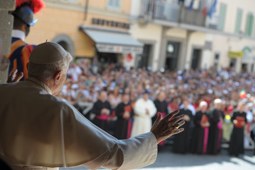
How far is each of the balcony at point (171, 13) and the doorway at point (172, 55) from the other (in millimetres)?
1262

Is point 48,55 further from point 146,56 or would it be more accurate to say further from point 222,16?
point 222,16

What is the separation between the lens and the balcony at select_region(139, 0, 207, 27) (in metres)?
21.4

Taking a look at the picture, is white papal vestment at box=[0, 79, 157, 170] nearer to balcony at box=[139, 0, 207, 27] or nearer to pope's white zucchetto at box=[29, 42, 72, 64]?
pope's white zucchetto at box=[29, 42, 72, 64]

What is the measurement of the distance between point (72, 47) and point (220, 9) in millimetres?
12644

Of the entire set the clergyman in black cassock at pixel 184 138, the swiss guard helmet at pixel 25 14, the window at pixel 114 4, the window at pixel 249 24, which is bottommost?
the clergyman in black cassock at pixel 184 138

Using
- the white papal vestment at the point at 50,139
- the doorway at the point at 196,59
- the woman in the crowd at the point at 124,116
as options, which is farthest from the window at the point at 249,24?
the white papal vestment at the point at 50,139

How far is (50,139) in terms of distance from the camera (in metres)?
2.20

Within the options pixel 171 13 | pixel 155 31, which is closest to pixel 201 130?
pixel 155 31

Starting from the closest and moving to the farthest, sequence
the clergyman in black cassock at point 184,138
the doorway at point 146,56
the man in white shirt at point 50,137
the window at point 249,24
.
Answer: the man in white shirt at point 50,137
the clergyman in black cassock at point 184,138
the doorway at point 146,56
the window at point 249,24

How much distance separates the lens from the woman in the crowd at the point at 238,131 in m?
12.1

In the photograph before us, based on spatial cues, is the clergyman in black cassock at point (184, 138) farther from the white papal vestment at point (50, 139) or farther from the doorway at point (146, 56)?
the doorway at point (146, 56)

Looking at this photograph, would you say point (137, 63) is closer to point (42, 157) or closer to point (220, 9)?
point (220, 9)

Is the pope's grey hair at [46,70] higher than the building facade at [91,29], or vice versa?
the building facade at [91,29]

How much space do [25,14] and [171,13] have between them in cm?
1987
